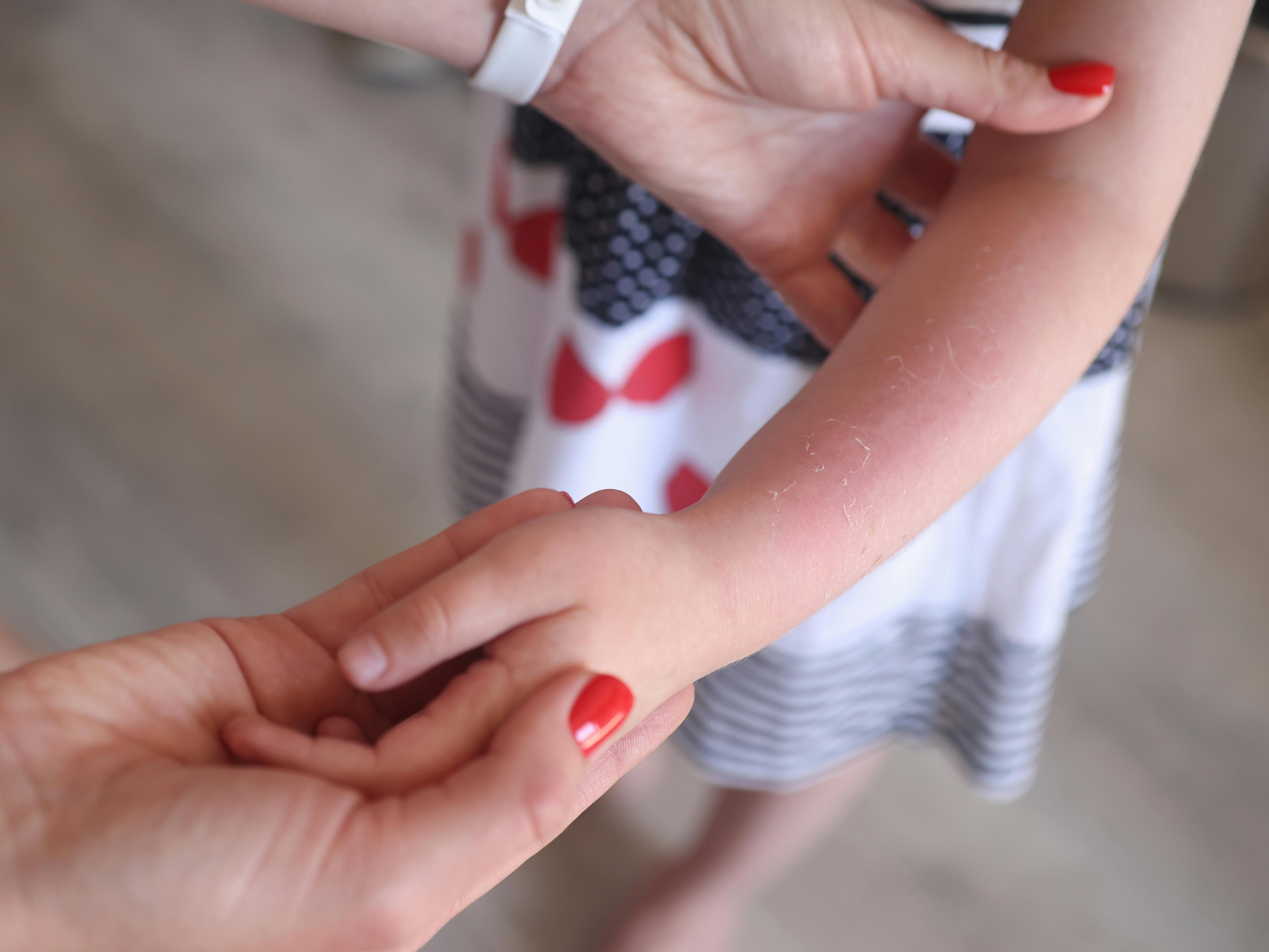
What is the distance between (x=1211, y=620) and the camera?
124 centimetres

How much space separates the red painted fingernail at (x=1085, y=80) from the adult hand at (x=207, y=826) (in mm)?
338

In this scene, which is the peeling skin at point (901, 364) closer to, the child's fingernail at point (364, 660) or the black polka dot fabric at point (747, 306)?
the black polka dot fabric at point (747, 306)

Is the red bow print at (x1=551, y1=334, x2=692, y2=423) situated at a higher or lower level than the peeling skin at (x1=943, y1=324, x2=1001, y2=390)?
lower

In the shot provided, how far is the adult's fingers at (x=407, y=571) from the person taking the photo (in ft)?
1.35

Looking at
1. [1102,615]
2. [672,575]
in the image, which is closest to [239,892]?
[672,575]

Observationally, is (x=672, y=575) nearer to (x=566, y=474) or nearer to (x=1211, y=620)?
(x=566, y=474)

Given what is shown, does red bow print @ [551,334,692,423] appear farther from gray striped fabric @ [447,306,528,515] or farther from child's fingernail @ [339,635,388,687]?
child's fingernail @ [339,635,388,687]

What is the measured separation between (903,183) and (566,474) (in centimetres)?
27

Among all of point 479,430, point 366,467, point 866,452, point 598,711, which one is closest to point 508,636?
point 598,711

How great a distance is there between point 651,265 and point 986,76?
212 millimetres

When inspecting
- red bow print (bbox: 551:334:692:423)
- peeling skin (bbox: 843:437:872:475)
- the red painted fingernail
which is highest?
the red painted fingernail

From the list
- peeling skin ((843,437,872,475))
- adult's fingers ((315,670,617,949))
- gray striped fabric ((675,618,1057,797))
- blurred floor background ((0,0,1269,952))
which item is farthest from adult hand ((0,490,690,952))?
blurred floor background ((0,0,1269,952))

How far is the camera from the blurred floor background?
1035mm

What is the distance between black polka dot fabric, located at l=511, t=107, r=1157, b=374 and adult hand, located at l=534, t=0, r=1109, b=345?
1.7 inches
